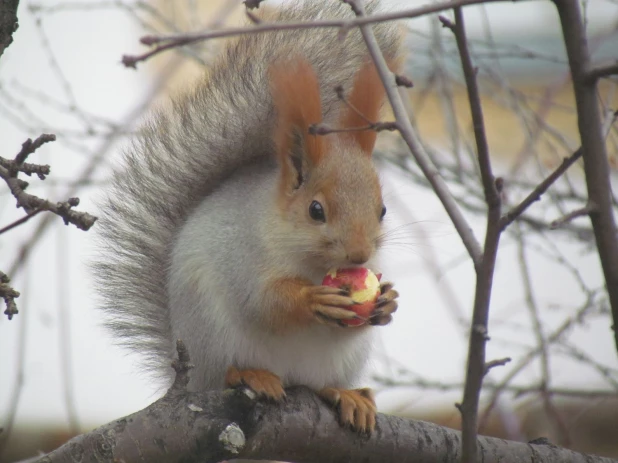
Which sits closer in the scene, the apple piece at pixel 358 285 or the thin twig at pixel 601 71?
the thin twig at pixel 601 71

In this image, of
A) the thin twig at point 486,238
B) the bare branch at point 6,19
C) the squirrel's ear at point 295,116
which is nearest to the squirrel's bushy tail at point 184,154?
the squirrel's ear at point 295,116

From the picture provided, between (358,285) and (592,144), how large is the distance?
2.37ft

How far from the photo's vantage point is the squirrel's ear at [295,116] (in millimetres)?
1542

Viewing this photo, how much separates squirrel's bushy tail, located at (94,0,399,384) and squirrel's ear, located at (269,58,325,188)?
15 cm

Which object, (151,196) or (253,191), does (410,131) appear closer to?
(253,191)

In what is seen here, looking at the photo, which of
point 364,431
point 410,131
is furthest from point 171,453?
point 410,131

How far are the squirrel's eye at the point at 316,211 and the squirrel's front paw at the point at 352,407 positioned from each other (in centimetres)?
34

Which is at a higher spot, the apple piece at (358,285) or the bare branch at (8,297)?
the apple piece at (358,285)

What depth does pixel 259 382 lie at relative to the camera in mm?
1576

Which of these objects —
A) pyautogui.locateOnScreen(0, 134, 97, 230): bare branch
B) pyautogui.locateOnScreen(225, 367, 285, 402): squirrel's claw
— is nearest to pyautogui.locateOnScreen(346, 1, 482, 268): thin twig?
pyautogui.locateOnScreen(0, 134, 97, 230): bare branch

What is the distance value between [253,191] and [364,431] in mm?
551

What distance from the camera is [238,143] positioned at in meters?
1.88

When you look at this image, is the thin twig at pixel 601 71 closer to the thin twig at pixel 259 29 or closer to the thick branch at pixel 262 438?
the thin twig at pixel 259 29

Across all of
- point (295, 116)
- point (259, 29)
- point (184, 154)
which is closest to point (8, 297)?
point (259, 29)
